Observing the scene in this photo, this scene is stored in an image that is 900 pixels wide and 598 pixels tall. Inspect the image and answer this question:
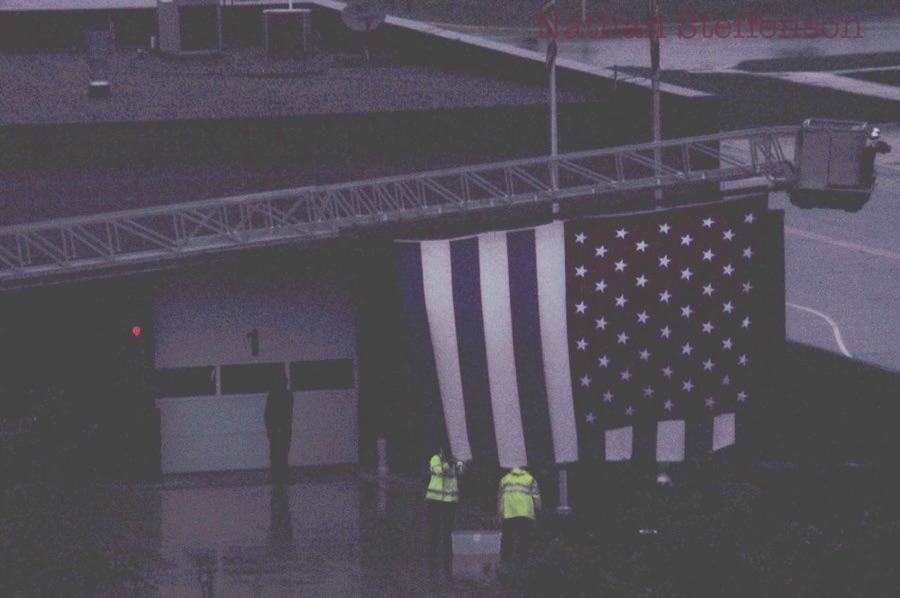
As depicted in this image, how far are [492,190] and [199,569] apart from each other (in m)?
7.12

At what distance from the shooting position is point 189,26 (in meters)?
37.7

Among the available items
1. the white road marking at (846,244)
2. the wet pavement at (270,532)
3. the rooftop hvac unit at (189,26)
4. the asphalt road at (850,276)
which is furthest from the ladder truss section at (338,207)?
the white road marking at (846,244)

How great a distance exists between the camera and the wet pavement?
72.0ft

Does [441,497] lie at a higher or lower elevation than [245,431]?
higher

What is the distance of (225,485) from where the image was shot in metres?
29.0

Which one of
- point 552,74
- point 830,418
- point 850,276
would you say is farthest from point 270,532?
point 850,276

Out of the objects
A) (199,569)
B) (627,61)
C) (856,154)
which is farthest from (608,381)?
(627,61)

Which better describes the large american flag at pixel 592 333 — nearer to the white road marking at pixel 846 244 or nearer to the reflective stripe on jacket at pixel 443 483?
the reflective stripe on jacket at pixel 443 483

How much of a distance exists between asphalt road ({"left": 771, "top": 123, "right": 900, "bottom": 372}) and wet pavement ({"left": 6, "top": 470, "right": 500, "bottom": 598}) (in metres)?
11.4

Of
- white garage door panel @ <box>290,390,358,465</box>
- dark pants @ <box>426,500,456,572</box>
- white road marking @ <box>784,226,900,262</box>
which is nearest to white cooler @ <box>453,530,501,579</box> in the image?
dark pants @ <box>426,500,456,572</box>

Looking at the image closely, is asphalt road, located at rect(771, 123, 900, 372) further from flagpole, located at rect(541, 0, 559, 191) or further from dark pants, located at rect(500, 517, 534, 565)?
dark pants, located at rect(500, 517, 534, 565)

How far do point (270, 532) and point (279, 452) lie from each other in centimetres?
338

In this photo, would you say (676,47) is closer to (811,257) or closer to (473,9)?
(473,9)

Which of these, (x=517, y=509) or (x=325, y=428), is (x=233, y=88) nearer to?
(x=325, y=428)
